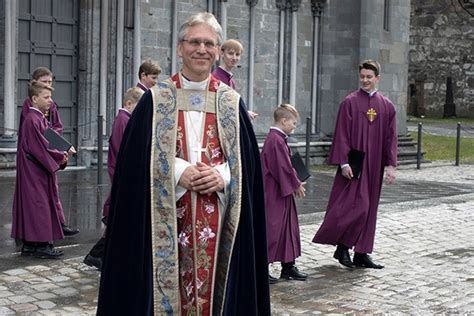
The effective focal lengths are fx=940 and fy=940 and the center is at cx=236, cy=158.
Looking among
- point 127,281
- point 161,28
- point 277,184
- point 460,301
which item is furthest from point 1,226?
point 161,28

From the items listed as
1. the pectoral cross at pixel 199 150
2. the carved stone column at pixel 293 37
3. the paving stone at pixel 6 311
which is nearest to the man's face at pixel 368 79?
the paving stone at pixel 6 311

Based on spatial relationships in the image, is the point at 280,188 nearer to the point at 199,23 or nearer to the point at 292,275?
the point at 292,275

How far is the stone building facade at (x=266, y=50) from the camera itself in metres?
15.7

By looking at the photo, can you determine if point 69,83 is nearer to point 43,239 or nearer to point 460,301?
point 43,239

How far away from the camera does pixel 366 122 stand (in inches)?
339

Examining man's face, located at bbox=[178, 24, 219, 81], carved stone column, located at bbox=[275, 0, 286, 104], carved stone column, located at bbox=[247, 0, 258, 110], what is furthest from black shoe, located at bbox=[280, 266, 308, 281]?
carved stone column, located at bbox=[275, 0, 286, 104]

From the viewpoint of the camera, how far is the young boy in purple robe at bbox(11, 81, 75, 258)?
8258mm

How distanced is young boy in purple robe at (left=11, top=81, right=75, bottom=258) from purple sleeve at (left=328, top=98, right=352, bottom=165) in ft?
8.05

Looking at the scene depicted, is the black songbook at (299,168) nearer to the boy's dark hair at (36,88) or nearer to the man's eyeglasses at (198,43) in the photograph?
the boy's dark hair at (36,88)

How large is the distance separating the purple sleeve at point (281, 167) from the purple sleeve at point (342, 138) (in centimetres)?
91

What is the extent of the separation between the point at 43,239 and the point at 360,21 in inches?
479

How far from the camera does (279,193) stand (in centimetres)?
773

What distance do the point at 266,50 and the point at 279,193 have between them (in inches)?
433

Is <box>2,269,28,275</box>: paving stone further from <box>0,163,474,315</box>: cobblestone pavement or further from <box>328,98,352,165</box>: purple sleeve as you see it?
<box>328,98,352,165</box>: purple sleeve
